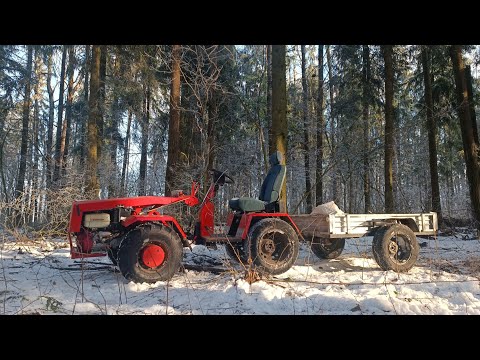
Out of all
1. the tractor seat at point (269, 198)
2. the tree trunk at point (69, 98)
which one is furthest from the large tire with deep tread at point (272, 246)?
the tree trunk at point (69, 98)

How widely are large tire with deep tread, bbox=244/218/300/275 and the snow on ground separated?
0.69 ft

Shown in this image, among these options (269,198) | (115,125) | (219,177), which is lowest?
(269,198)

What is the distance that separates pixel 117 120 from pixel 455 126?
56.3ft

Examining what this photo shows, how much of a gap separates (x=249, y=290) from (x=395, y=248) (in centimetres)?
269

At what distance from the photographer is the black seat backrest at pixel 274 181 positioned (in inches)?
229

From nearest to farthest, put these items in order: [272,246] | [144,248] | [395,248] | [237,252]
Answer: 1. [144,248]
2. [272,246]
3. [237,252]
4. [395,248]

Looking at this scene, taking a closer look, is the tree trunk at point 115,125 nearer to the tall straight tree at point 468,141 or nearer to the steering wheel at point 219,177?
the steering wheel at point 219,177

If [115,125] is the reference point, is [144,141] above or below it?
below

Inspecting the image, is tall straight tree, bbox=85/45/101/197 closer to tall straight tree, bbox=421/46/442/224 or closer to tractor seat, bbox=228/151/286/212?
tractor seat, bbox=228/151/286/212

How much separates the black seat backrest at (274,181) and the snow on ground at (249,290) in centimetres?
120

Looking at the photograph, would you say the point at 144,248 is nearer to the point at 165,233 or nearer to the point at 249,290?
the point at 165,233

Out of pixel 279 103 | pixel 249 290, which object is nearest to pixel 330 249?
pixel 249 290

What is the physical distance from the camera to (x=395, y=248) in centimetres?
583
